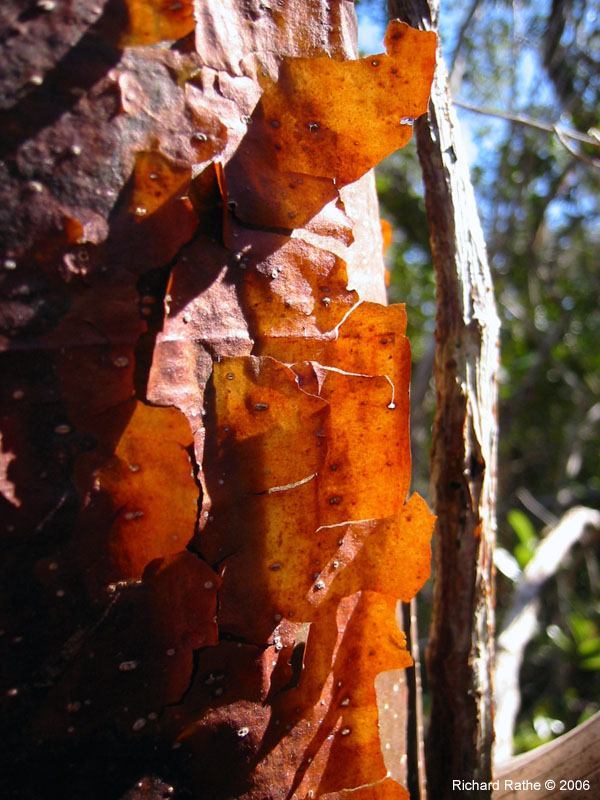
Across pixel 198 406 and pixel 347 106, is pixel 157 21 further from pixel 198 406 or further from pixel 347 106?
pixel 198 406

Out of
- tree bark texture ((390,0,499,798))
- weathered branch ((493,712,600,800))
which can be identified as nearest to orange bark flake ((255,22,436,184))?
tree bark texture ((390,0,499,798))

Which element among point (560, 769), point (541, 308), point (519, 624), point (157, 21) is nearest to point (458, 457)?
point (560, 769)

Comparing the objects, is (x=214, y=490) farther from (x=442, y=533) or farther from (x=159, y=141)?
(x=442, y=533)

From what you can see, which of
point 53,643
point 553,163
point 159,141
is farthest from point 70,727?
point 553,163

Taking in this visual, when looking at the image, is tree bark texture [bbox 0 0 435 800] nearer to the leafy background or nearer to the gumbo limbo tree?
the gumbo limbo tree

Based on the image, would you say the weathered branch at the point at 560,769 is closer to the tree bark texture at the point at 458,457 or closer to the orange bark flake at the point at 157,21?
the tree bark texture at the point at 458,457

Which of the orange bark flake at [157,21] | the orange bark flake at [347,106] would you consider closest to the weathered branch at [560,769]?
the orange bark flake at [347,106]
